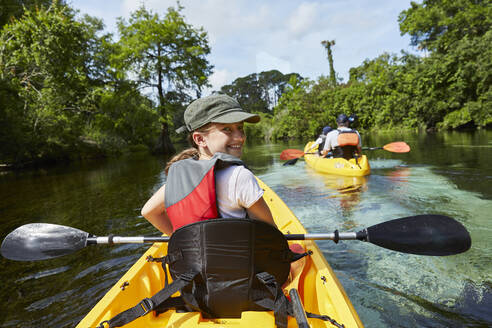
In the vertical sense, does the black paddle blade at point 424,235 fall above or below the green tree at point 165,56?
below

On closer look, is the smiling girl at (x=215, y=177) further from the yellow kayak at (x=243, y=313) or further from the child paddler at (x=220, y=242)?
the yellow kayak at (x=243, y=313)

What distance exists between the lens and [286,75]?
6925cm

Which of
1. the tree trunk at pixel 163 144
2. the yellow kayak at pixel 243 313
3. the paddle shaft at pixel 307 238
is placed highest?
the tree trunk at pixel 163 144

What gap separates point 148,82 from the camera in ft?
70.0

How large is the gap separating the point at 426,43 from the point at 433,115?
7589mm

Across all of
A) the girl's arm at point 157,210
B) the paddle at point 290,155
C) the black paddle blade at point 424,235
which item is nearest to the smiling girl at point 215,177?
the girl's arm at point 157,210

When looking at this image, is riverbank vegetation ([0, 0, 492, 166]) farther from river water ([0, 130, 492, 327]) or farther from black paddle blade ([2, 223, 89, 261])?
black paddle blade ([2, 223, 89, 261])

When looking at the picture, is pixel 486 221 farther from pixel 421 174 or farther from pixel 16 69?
pixel 16 69

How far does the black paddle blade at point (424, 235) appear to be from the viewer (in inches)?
68.2

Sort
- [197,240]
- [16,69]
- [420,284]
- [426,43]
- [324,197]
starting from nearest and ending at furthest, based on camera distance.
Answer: [197,240] → [420,284] → [324,197] → [16,69] → [426,43]

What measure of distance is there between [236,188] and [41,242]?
161 cm

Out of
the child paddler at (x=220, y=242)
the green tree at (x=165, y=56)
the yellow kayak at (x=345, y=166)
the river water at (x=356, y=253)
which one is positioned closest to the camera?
the child paddler at (x=220, y=242)

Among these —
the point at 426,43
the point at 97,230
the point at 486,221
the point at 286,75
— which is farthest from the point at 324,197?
the point at 286,75

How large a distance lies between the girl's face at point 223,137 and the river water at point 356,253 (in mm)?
1480
